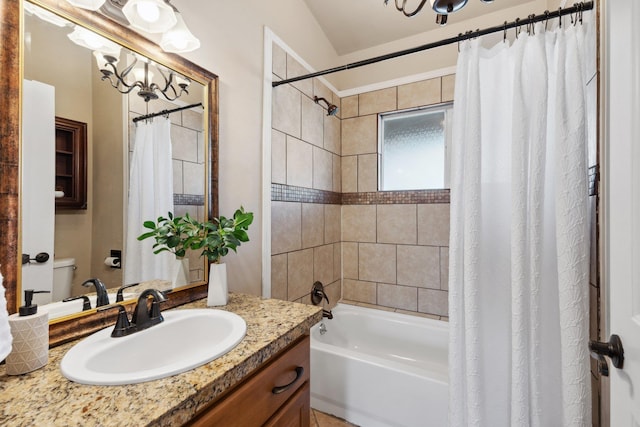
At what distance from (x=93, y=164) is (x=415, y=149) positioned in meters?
2.23

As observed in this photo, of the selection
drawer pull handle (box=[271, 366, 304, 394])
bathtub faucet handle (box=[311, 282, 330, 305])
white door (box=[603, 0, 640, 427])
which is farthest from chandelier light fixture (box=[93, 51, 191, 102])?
bathtub faucet handle (box=[311, 282, 330, 305])

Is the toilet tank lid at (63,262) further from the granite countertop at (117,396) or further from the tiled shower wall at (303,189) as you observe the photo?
the tiled shower wall at (303,189)

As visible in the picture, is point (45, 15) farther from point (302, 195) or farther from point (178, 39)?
point (302, 195)

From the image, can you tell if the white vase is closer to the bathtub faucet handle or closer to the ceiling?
the bathtub faucet handle

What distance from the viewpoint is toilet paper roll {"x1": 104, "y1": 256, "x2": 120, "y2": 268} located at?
978mm

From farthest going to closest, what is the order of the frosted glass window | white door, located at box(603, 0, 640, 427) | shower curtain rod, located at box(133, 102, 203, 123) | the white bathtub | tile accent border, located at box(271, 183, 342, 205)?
1. the frosted glass window
2. tile accent border, located at box(271, 183, 342, 205)
3. the white bathtub
4. shower curtain rod, located at box(133, 102, 203, 123)
5. white door, located at box(603, 0, 640, 427)

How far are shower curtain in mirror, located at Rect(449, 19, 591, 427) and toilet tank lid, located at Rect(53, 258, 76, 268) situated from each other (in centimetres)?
145

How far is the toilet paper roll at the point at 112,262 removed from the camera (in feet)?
3.21

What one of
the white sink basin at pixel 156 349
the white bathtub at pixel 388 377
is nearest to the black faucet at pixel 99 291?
the white sink basin at pixel 156 349

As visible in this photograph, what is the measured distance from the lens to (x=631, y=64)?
627mm

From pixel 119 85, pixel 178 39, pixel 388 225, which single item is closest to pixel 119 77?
pixel 119 85

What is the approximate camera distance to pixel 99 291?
37.2 inches

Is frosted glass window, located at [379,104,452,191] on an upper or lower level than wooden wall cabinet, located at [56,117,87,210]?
upper

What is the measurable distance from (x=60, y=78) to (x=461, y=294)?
66.7 inches
